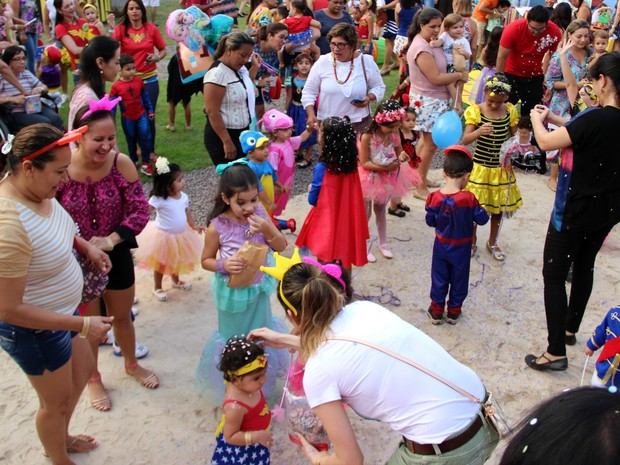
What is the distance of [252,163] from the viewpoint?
500 centimetres

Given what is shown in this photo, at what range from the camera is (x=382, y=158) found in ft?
17.6

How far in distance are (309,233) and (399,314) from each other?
1019 millimetres

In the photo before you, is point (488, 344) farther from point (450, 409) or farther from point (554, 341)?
point (450, 409)

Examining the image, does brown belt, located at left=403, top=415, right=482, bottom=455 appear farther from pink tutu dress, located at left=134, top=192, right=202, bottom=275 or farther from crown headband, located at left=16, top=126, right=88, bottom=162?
pink tutu dress, located at left=134, top=192, right=202, bottom=275

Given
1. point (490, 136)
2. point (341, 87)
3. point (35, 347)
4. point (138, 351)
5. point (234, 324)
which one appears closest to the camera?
point (35, 347)

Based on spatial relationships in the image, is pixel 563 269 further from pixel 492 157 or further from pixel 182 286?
pixel 182 286

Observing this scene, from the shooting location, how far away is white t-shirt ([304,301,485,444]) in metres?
2.21

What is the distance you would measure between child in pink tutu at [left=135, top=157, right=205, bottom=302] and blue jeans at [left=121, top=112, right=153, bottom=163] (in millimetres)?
2634

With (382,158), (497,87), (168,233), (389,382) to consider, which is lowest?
(168,233)

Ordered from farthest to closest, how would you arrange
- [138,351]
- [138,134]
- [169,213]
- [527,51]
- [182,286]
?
[527,51] → [138,134] → [182,286] → [169,213] → [138,351]

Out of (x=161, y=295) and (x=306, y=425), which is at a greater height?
(x=306, y=425)

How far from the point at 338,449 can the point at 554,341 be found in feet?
8.15

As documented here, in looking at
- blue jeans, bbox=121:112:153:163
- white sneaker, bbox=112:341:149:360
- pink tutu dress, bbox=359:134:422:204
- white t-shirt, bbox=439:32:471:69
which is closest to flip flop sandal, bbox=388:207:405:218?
pink tutu dress, bbox=359:134:422:204

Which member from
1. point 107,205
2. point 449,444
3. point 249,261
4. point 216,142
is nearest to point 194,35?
point 216,142
